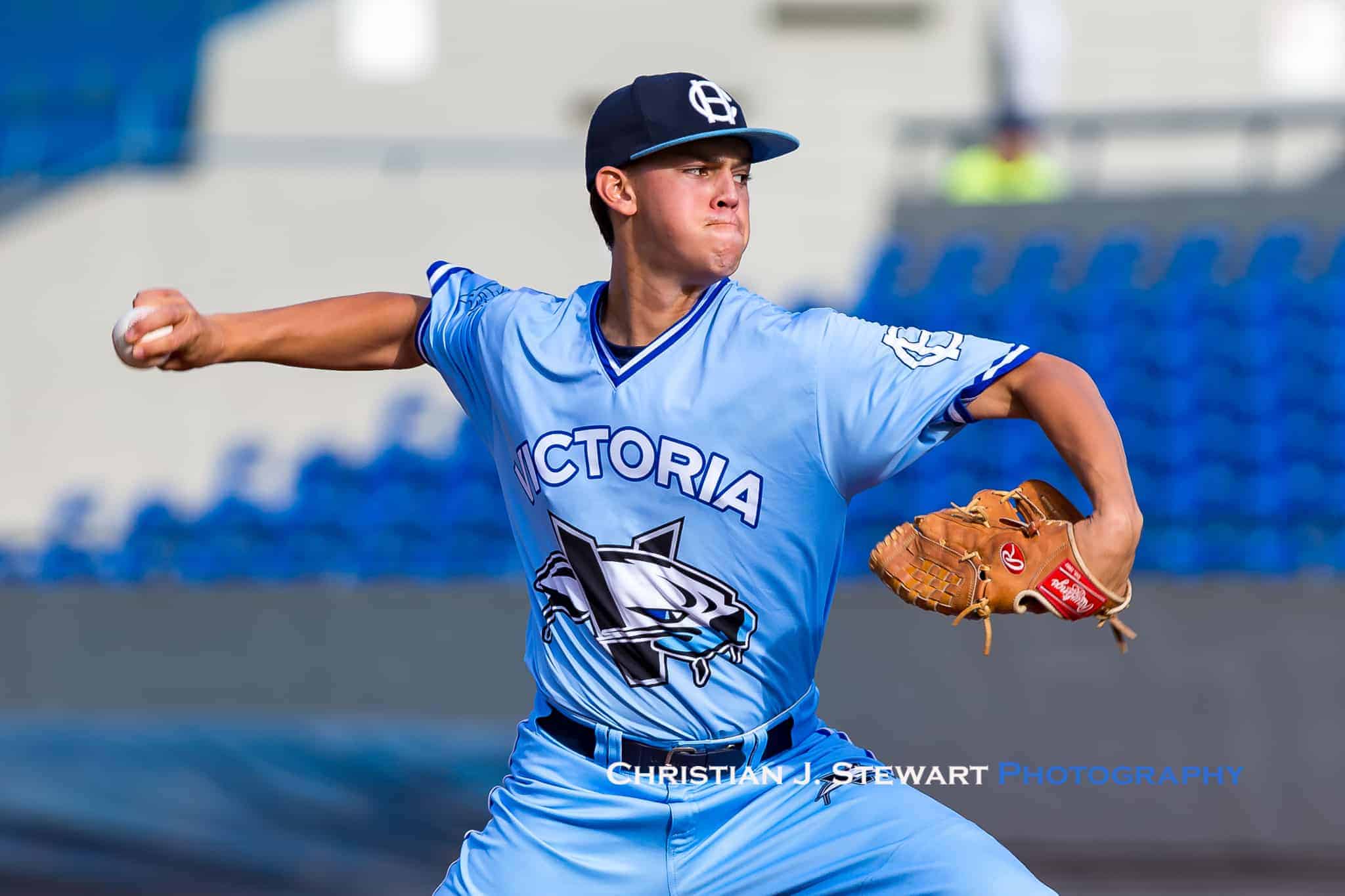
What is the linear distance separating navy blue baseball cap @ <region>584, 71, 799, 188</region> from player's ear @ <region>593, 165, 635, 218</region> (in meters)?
Answer: 0.02

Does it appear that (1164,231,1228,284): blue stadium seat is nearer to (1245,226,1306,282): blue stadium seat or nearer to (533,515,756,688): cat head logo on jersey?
(1245,226,1306,282): blue stadium seat

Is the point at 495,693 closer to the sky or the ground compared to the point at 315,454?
closer to the ground

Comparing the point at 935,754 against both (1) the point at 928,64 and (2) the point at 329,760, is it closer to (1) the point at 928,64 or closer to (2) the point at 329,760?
(2) the point at 329,760

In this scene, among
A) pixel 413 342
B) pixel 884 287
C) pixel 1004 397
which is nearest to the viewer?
pixel 1004 397

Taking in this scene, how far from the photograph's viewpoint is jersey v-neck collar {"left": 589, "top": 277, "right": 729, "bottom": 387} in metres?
2.90

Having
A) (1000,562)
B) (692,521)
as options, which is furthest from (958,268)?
(1000,562)

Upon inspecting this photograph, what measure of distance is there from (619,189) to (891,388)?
0.69 meters

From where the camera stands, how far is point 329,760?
6.74 meters

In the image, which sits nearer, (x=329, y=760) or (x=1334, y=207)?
(x=329, y=760)

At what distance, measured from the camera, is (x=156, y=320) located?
9.18 ft

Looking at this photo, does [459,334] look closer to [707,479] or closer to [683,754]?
[707,479]

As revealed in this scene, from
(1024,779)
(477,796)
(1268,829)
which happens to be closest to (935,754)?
(1024,779)

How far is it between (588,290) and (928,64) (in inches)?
375

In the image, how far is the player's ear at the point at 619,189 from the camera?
2979 millimetres
